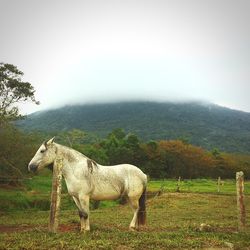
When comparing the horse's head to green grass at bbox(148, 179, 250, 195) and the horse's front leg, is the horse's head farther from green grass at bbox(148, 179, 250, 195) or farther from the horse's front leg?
green grass at bbox(148, 179, 250, 195)

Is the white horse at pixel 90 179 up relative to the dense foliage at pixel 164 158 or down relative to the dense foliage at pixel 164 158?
up

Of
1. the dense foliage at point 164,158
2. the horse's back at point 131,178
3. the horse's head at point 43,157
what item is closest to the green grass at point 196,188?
the dense foliage at point 164,158

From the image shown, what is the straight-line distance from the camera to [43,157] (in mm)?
11781

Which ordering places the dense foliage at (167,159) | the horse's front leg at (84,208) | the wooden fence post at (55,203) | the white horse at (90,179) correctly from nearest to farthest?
the wooden fence post at (55,203), the horse's front leg at (84,208), the white horse at (90,179), the dense foliage at (167,159)

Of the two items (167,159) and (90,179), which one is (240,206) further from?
(167,159)

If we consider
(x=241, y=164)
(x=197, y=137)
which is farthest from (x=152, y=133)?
(x=241, y=164)

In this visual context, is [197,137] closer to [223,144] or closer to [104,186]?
[223,144]

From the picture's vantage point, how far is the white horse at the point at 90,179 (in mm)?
11594

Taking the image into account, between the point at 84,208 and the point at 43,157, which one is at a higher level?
the point at 43,157

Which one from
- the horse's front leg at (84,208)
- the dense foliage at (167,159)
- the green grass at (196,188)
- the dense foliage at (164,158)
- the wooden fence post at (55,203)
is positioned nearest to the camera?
the wooden fence post at (55,203)

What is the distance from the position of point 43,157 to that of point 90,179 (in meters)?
1.77

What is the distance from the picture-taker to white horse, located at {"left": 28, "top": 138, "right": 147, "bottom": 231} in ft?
38.0

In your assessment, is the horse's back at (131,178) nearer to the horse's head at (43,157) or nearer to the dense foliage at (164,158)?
the horse's head at (43,157)

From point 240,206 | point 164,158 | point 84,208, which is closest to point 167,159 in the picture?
point 164,158
